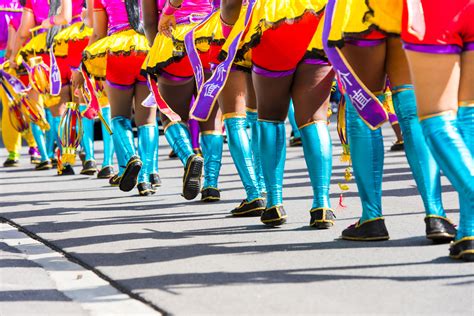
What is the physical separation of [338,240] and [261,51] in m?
1.28

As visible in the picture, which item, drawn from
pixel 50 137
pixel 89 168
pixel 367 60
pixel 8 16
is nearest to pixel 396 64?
pixel 367 60

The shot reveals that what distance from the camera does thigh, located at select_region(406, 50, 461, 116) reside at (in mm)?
5828

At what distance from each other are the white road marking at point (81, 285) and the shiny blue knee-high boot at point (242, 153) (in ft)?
4.95

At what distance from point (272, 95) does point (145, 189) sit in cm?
339

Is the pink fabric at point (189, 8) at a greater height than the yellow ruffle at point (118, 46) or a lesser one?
greater

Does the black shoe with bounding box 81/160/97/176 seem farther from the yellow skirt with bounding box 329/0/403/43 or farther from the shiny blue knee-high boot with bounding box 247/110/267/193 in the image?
the yellow skirt with bounding box 329/0/403/43

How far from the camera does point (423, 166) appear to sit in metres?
6.51

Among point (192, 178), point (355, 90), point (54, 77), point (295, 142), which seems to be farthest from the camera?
point (295, 142)

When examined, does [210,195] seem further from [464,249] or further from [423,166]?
[464,249]

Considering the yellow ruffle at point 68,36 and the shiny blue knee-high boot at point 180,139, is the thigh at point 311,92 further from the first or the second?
the yellow ruffle at point 68,36

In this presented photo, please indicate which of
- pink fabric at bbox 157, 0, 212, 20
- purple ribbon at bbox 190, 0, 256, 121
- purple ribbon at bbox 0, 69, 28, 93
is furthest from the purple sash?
purple ribbon at bbox 190, 0, 256, 121

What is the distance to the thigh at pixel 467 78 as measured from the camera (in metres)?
5.88

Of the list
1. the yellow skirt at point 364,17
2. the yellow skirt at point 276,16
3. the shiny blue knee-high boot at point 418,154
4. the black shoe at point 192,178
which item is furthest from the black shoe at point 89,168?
the yellow skirt at point 364,17

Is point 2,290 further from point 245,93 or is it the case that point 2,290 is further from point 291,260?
point 245,93
